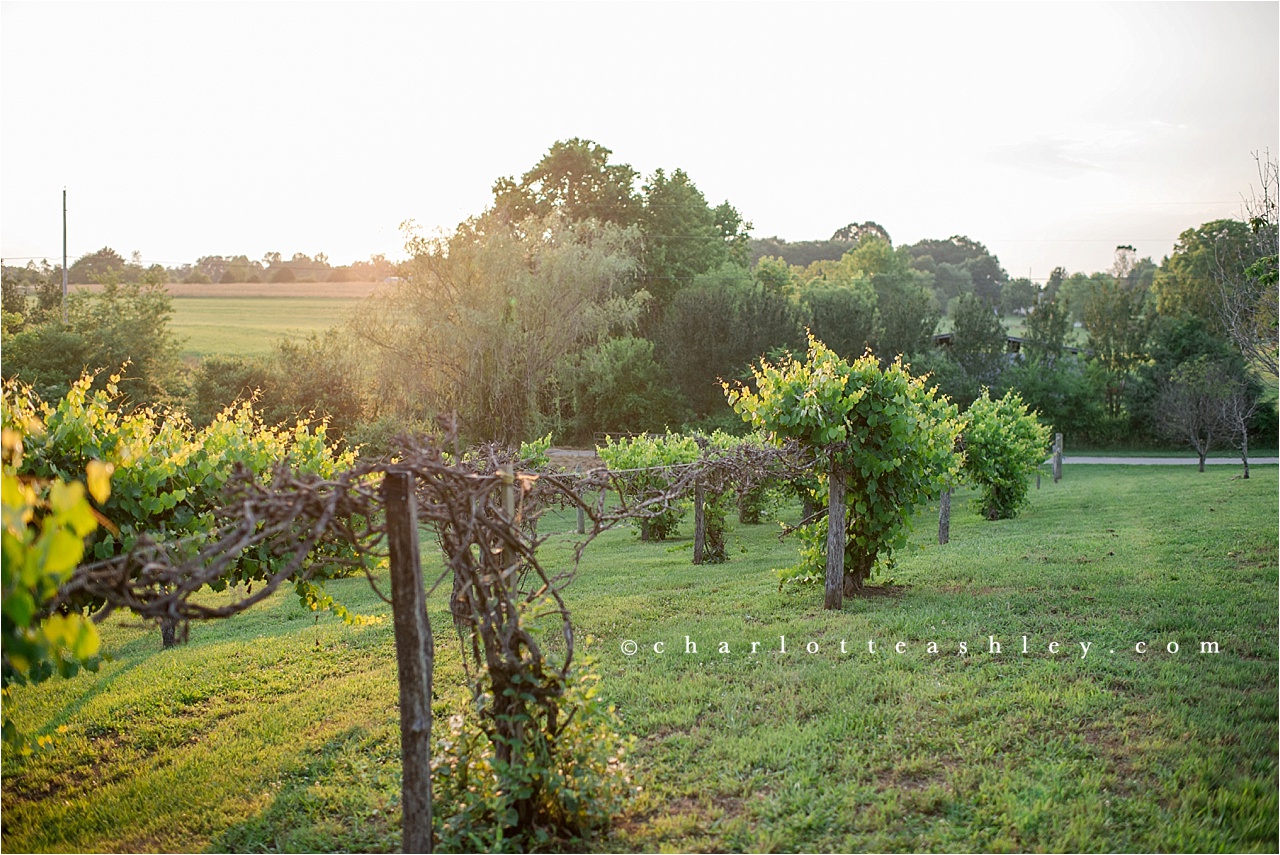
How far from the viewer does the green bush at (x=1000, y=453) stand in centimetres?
1412

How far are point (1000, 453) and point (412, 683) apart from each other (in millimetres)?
13275

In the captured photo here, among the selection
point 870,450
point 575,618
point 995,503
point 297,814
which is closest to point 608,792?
point 297,814

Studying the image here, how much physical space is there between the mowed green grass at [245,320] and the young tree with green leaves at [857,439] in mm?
34088

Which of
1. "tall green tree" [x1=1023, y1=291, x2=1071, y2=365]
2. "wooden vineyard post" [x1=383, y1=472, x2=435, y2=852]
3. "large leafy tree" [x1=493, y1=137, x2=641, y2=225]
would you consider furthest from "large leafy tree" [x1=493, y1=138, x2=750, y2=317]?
"wooden vineyard post" [x1=383, y1=472, x2=435, y2=852]

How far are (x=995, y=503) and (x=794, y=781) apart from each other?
1247cm

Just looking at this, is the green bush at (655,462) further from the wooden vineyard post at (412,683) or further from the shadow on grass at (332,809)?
the wooden vineyard post at (412,683)

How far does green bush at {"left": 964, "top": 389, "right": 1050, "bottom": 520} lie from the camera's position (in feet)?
46.3

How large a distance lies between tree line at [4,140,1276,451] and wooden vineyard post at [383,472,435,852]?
14433 mm

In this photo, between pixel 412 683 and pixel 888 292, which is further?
pixel 888 292

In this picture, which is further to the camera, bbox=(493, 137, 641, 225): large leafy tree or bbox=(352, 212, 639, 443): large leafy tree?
bbox=(493, 137, 641, 225): large leafy tree

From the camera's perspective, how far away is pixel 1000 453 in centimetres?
1450

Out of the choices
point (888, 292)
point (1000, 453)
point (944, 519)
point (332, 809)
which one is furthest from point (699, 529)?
point (888, 292)

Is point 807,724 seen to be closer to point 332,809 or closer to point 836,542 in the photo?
point 332,809

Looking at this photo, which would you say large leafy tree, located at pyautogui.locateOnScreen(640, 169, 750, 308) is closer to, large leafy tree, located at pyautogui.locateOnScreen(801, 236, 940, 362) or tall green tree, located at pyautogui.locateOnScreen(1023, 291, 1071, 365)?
large leafy tree, located at pyautogui.locateOnScreen(801, 236, 940, 362)
